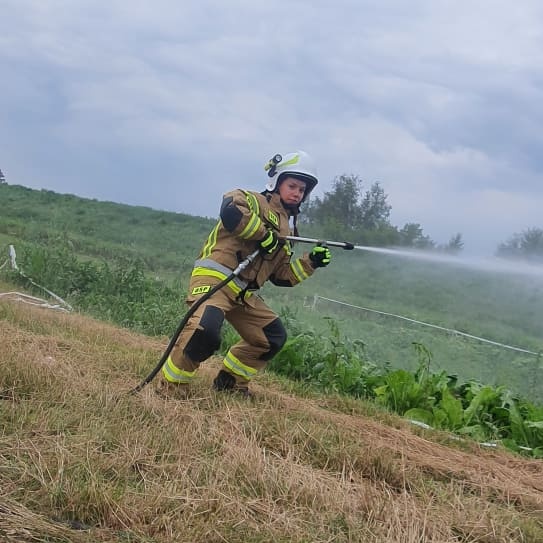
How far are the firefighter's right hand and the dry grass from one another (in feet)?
3.61

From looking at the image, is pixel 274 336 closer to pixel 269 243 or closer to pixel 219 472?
pixel 269 243

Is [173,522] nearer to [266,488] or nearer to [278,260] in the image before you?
[266,488]

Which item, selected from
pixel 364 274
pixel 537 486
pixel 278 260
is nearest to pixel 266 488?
pixel 537 486

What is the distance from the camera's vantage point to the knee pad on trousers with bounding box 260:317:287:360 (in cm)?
532

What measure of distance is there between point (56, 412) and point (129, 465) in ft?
2.21

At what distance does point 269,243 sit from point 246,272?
30 cm

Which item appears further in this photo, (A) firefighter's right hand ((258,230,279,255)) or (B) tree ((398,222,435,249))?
(B) tree ((398,222,435,249))

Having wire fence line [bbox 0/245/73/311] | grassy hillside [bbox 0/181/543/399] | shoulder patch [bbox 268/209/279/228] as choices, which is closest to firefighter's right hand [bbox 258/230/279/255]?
shoulder patch [bbox 268/209/279/228]

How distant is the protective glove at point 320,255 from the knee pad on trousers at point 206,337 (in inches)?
38.6

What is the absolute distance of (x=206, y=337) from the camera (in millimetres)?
4711

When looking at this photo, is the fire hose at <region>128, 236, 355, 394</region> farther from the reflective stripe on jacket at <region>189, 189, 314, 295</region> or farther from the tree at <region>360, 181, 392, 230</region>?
the tree at <region>360, 181, 392, 230</region>

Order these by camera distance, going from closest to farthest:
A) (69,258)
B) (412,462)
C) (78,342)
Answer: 1. (412,462)
2. (78,342)
3. (69,258)

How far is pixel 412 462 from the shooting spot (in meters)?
4.18

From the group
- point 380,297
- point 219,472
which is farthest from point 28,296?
point 380,297
